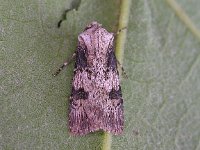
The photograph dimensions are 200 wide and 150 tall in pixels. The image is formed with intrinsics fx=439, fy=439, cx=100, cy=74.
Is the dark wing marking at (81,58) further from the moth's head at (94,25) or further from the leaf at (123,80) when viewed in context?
the moth's head at (94,25)

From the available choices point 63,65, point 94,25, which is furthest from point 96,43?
point 63,65

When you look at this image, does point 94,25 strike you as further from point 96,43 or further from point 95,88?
point 95,88

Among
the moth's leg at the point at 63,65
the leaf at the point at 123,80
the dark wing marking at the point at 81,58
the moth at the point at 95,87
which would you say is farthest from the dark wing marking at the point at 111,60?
the moth's leg at the point at 63,65

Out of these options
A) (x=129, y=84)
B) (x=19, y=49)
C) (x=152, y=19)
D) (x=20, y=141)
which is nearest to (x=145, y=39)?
(x=152, y=19)

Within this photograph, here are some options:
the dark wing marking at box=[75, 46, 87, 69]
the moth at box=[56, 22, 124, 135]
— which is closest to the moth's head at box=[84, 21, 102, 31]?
the moth at box=[56, 22, 124, 135]

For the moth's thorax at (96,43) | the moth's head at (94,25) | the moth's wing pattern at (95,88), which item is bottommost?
the moth's wing pattern at (95,88)

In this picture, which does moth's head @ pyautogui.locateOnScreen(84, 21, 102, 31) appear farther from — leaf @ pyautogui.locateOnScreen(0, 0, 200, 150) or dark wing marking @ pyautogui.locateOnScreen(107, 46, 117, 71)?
dark wing marking @ pyautogui.locateOnScreen(107, 46, 117, 71)

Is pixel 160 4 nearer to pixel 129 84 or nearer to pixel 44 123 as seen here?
pixel 129 84
